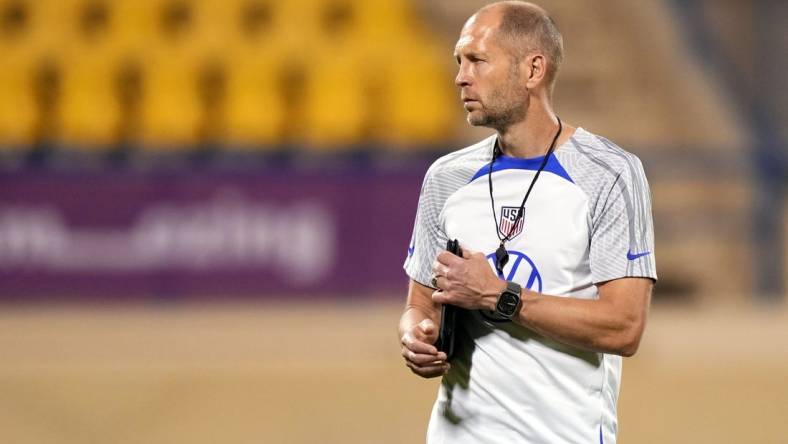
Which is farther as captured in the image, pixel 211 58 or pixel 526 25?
pixel 211 58

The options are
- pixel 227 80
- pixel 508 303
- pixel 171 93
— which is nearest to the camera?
pixel 508 303

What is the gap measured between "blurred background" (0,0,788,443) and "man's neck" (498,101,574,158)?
2.64 m

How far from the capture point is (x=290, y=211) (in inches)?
288

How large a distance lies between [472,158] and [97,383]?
3600 millimetres

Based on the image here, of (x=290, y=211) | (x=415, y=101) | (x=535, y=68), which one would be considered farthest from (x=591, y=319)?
(x=415, y=101)

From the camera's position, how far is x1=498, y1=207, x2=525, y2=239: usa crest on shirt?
2.55 metres

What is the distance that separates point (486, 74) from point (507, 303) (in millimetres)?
511

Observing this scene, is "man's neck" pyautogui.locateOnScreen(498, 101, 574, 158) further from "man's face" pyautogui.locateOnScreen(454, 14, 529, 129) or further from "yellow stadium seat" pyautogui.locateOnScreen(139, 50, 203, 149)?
"yellow stadium seat" pyautogui.locateOnScreen(139, 50, 203, 149)

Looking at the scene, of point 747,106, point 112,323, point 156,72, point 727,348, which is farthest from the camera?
point 747,106

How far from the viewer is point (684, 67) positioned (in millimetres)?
8883

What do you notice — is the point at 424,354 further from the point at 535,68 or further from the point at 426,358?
the point at 535,68

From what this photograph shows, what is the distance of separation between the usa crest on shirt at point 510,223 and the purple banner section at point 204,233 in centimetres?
467

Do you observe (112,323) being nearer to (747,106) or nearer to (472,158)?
(472,158)

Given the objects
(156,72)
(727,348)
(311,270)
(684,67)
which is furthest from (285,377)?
(684,67)
